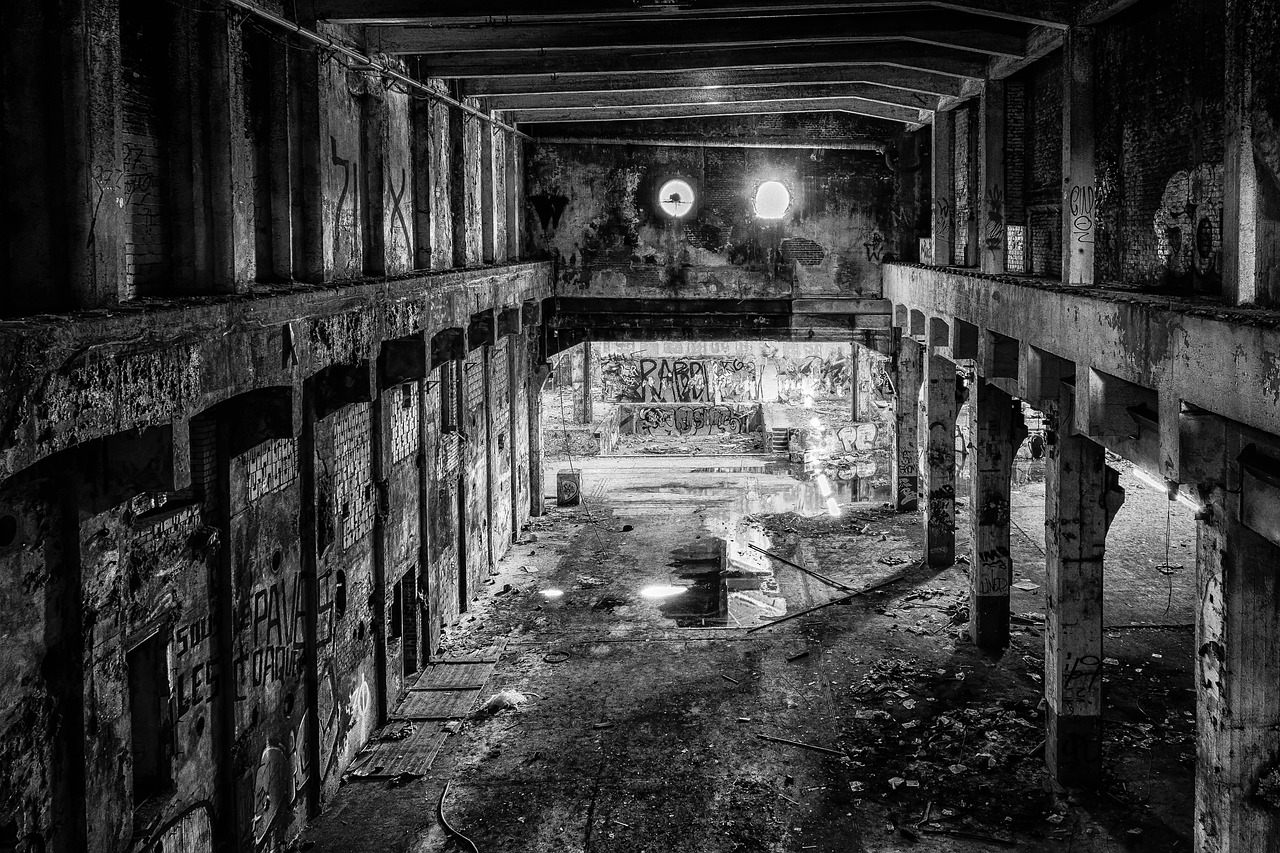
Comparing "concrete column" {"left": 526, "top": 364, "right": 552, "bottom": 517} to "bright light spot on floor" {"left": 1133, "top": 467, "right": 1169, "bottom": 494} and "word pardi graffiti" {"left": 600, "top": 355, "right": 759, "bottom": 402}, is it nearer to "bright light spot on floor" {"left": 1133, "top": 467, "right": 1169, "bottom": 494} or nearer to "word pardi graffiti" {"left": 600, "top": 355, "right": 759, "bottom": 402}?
"bright light spot on floor" {"left": 1133, "top": 467, "right": 1169, "bottom": 494}

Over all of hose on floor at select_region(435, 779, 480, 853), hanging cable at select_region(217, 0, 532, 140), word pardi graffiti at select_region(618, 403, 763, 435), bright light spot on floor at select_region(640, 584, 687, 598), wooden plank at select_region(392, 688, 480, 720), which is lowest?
hose on floor at select_region(435, 779, 480, 853)

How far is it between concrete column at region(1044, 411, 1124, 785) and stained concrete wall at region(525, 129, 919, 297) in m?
9.17

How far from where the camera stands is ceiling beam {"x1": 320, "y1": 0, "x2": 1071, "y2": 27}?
8.39 metres

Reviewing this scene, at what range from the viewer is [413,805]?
8.79 m

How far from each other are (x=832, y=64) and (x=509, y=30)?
3.74 metres

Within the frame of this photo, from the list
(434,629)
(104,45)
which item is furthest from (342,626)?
(104,45)

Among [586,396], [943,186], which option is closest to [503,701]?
[943,186]

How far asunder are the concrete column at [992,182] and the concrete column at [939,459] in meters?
3.55

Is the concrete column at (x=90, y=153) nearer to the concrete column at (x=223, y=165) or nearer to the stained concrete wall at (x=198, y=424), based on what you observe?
the stained concrete wall at (x=198, y=424)

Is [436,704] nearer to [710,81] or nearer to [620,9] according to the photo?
[620,9]

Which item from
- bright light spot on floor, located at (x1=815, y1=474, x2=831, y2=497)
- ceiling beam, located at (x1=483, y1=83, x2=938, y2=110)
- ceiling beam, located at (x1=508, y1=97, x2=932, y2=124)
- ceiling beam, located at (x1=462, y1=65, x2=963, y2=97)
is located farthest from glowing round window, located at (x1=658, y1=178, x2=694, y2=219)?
bright light spot on floor, located at (x1=815, y1=474, x2=831, y2=497)

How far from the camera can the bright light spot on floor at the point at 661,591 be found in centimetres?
1436

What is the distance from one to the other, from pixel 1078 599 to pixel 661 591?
258 inches

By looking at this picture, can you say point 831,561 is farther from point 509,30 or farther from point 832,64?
point 509,30
